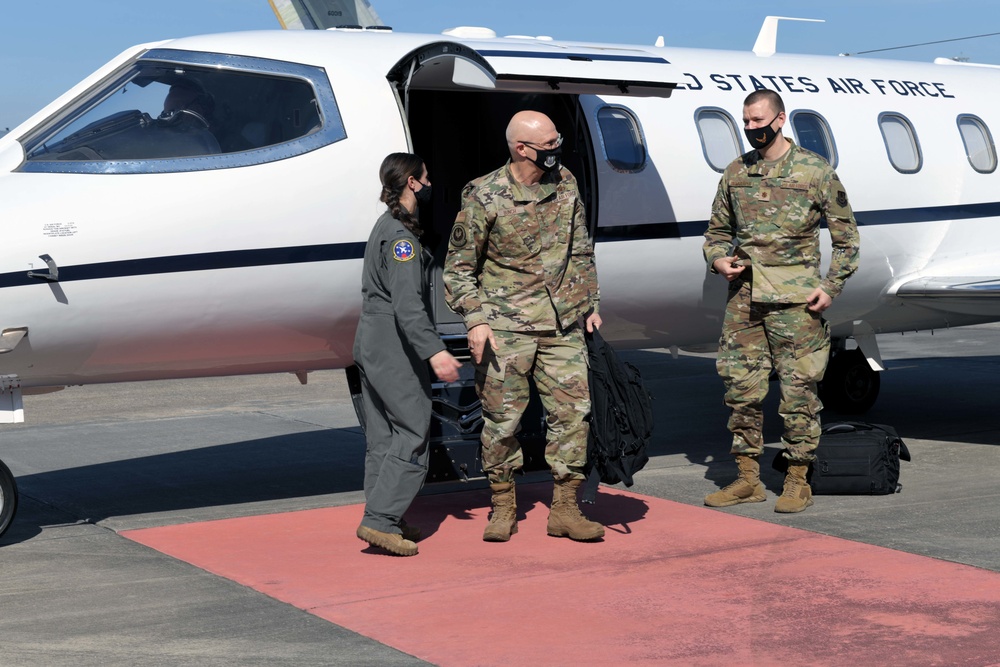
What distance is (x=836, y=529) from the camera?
7.03 meters

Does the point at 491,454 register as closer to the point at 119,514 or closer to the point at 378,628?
the point at 378,628

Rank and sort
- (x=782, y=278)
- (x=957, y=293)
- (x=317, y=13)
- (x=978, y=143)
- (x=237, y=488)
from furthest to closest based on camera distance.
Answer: (x=317, y=13), (x=978, y=143), (x=957, y=293), (x=237, y=488), (x=782, y=278)

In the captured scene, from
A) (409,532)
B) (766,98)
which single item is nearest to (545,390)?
(409,532)

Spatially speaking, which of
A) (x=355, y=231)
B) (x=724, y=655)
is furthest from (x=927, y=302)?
(x=724, y=655)

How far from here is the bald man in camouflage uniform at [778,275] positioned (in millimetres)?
7332

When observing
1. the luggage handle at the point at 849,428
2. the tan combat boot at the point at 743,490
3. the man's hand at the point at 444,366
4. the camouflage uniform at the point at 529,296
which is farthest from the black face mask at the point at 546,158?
the luggage handle at the point at 849,428

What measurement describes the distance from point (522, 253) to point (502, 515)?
4.61ft

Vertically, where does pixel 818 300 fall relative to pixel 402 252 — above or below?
below

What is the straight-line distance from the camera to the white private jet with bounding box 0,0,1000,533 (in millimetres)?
6590

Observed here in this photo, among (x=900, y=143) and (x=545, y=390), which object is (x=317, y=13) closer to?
(x=900, y=143)

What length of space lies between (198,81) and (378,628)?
335cm

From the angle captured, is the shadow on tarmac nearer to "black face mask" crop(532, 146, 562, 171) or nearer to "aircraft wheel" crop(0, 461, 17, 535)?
"aircraft wheel" crop(0, 461, 17, 535)

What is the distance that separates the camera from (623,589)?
19.5ft

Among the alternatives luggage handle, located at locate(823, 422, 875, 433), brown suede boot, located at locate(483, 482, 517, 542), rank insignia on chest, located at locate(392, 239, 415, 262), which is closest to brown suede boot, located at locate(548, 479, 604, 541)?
brown suede boot, located at locate(483, 482, 517, 542)
